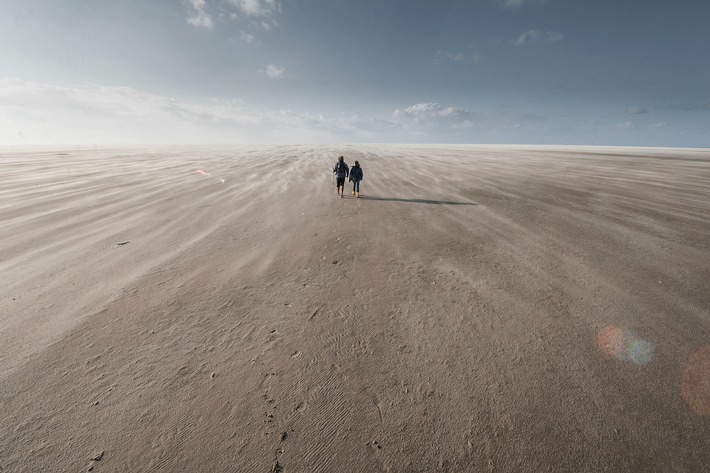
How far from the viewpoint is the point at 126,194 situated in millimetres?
12703

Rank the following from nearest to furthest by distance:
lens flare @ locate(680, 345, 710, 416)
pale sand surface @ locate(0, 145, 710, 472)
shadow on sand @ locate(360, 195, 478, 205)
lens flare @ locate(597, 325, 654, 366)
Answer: pale sand surface @ locate(0, 145, 710, 472)
lens flare @ locate(680, 345, 710, 416)
lens flare @ locate(597, 325, 654, 366)
shadow on sand @ locate(360, 195, 478, 205)

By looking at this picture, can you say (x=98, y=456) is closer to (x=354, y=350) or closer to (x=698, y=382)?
(x=354, y=350)

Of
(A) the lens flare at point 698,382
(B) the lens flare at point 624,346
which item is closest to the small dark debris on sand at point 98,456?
(B) the lens flare at point 624,346

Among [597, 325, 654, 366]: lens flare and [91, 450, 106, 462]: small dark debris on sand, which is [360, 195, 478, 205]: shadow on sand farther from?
[91, 450, 106, 462]: small dark debris on sand

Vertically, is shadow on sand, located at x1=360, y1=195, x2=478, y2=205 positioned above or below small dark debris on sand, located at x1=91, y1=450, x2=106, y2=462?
above

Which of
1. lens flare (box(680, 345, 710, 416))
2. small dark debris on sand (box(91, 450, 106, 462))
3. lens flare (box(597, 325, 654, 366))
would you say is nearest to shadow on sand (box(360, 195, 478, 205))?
lens flare (box(597, 325, 654, 366))

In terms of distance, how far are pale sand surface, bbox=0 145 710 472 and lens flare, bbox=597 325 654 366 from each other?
25 millimetres

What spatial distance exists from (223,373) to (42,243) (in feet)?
24.0

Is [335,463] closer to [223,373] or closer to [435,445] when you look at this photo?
[435,445]

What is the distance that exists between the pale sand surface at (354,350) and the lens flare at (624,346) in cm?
2

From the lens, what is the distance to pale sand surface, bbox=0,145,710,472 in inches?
98.3

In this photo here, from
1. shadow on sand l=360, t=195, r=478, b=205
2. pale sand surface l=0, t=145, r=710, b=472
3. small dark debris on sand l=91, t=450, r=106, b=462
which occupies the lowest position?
small dark debris on sand l=91, t=450, r=106, b=462

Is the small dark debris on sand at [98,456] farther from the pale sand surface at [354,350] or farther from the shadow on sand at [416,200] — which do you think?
the shadow on sand at [416,200]

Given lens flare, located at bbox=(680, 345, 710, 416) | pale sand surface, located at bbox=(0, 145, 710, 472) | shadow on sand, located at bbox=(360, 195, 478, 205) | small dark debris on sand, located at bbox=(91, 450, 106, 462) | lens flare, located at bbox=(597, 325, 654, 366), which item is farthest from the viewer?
shadow on sand, located at bbox=(360, 195, 478, 205)
